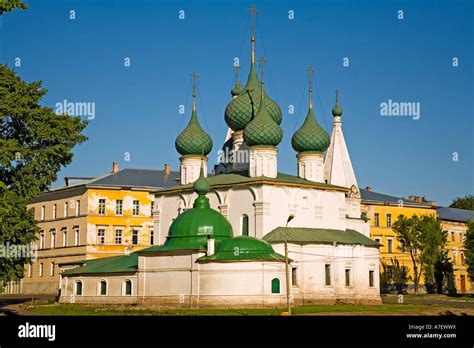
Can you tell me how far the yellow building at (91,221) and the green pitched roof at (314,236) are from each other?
663 inches

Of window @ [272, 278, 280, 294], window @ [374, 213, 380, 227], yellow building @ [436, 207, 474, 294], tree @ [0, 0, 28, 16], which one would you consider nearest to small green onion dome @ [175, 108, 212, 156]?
window @ [272, 278, 280, 294]

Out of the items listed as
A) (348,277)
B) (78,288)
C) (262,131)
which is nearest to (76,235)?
(78,288)

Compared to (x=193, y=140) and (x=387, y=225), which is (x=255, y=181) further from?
(x=387, y=225)

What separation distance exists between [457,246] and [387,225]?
404 inches

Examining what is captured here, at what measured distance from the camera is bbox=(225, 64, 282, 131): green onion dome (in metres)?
50.6

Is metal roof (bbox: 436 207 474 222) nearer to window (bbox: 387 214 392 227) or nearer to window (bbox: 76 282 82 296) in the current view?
window (bbox: 387 214 392 227)

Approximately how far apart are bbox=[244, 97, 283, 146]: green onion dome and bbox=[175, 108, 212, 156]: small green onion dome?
16.2 ft

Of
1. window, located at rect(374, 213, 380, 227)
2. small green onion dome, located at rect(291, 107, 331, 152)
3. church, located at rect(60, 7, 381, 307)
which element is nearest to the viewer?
church, located at rect(60, 7, 381, 307)

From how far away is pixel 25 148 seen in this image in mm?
36750

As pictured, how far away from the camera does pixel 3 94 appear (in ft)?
119

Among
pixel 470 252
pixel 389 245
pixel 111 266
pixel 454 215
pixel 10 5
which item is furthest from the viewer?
pixel 454 215
